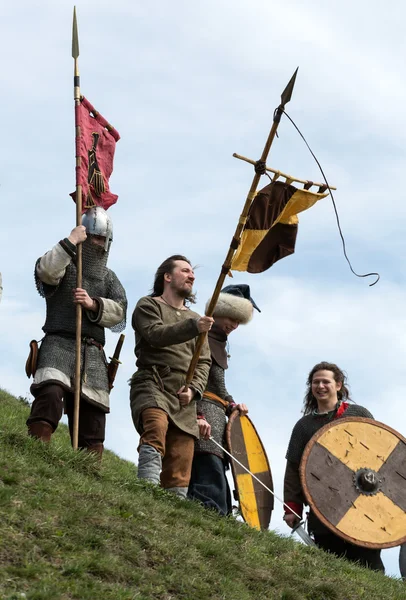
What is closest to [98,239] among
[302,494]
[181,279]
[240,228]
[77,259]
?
[77,259]

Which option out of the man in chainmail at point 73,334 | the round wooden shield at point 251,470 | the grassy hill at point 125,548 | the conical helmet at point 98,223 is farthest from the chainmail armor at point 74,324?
the round wooden shield at point 251,470

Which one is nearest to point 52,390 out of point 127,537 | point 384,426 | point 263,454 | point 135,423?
point 135,423

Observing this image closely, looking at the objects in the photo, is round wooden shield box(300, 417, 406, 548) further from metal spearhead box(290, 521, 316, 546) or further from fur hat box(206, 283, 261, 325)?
fur hat box(206, 283, 261, 325)

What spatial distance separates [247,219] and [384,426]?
6.63 ft

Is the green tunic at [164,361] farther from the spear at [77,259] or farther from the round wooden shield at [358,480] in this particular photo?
the round wooden shield at [358,480]

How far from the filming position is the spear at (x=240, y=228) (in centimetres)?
810

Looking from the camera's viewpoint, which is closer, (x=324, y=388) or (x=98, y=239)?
(x=98, y=239)

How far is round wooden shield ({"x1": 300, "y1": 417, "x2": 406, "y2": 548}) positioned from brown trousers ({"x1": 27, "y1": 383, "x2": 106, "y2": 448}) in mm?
1624

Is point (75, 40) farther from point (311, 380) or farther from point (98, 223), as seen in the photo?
point (311, 380)

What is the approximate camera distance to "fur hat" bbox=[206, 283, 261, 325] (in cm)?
901

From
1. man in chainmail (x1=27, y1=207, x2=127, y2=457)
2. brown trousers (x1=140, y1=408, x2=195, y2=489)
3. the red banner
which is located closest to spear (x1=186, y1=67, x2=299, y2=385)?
brown trousers (x1=140, y1=408, x2=195, y2=489)

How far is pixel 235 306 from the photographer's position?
29.7ft

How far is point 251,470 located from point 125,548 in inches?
106

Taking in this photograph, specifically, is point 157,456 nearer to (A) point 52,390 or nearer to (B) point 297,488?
(A) point 52,390
